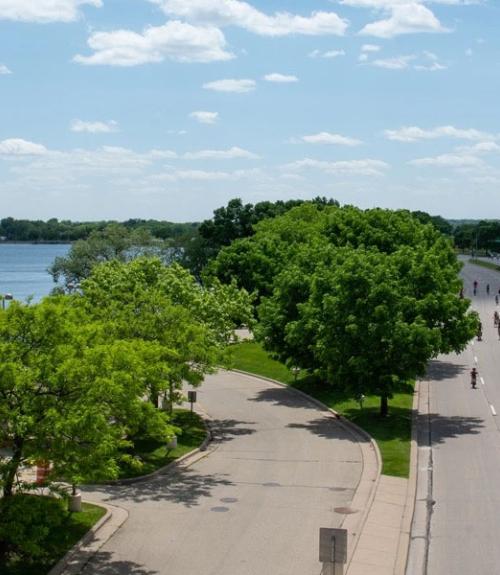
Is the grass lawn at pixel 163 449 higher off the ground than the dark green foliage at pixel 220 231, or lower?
lower

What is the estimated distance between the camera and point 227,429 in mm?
37688

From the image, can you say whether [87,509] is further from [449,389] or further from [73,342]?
[449,389]

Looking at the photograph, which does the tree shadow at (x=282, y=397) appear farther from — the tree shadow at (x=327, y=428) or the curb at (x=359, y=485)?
the tree shadow at (x=327, y=428)

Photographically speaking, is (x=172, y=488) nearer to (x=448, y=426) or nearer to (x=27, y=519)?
(x=27, y=519)

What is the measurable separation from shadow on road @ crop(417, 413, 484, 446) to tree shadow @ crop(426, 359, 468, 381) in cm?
1088

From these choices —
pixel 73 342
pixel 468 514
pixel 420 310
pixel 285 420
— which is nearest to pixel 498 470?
pixel 468 514

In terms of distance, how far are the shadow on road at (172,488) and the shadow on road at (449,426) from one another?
33.0 ft

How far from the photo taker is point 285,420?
3931cm

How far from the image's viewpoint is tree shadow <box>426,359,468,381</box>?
167 feet

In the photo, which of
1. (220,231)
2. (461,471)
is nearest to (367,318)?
(461,471)

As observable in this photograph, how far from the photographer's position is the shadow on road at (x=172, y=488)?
2678cm

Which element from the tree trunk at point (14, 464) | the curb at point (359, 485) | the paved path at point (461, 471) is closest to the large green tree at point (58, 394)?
the tree trunk at point (14, 464)

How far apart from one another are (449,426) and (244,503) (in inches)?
576

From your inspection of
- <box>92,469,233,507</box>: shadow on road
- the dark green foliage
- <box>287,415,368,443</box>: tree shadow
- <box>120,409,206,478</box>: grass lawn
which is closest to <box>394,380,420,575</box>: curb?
→ <box>287,415,368,443</box>: tree shadow
